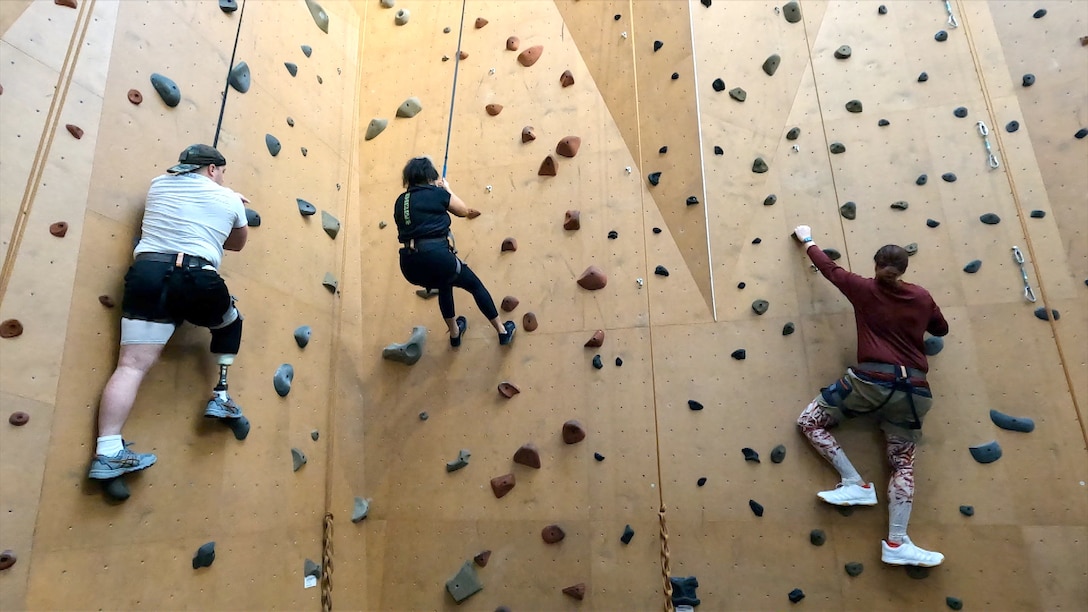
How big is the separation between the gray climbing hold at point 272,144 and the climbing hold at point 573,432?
1816mm

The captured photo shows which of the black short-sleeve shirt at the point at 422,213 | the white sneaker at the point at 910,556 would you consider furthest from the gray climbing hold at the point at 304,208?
the white sneaker at the point at 910,556

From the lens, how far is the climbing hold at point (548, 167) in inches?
133

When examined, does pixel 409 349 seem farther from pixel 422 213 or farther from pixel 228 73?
pixel 228 73

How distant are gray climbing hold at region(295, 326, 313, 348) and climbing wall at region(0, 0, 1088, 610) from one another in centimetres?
4

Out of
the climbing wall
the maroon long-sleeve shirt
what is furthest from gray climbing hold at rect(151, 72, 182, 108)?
A: the maroon long-sleeve shirt

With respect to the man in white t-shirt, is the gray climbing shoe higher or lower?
lower

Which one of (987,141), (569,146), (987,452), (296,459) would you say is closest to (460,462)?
(296,459)

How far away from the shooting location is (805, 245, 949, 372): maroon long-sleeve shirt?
2.58m

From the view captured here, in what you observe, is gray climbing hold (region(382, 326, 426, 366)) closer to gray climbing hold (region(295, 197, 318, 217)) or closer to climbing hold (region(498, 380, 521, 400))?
climbing hold (region(498, 380, 521, 400))

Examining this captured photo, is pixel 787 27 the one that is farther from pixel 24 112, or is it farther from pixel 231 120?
pixel 24 112

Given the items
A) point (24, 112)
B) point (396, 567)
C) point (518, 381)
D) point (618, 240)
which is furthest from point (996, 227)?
point (24, 112)

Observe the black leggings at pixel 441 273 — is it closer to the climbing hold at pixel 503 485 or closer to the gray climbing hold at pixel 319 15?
the climbing hold at pixel 503 485

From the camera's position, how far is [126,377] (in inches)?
82.7

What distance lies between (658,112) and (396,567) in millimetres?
2522
